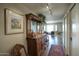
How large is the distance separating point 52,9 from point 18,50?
742 millimetres

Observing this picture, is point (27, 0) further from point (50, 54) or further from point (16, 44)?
point (50, 54)

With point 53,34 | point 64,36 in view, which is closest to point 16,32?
point 53,34

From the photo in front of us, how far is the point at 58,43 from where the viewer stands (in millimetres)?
1479

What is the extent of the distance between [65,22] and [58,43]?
0.37 m

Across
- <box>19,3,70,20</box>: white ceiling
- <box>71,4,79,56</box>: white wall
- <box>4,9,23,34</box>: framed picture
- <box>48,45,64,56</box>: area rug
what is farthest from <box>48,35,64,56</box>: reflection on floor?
<box>4,9,23,34</box>: framed picture

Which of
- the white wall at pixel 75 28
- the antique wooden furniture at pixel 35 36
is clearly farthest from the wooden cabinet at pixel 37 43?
the white wall at pixel 75 28

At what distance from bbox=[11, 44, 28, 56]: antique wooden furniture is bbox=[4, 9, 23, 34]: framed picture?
0.20m

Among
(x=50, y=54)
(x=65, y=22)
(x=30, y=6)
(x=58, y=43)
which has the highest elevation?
(x=30, y=6)

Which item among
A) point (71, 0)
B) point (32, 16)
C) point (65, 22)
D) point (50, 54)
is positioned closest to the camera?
point (71, 0)

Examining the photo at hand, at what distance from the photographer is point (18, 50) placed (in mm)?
1461

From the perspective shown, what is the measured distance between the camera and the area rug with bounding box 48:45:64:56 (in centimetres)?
139

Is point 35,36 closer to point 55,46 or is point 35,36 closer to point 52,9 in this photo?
point 55,46

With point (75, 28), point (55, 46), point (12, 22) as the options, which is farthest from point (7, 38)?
point (75, 28)

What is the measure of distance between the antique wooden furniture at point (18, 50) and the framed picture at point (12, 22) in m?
0.20
